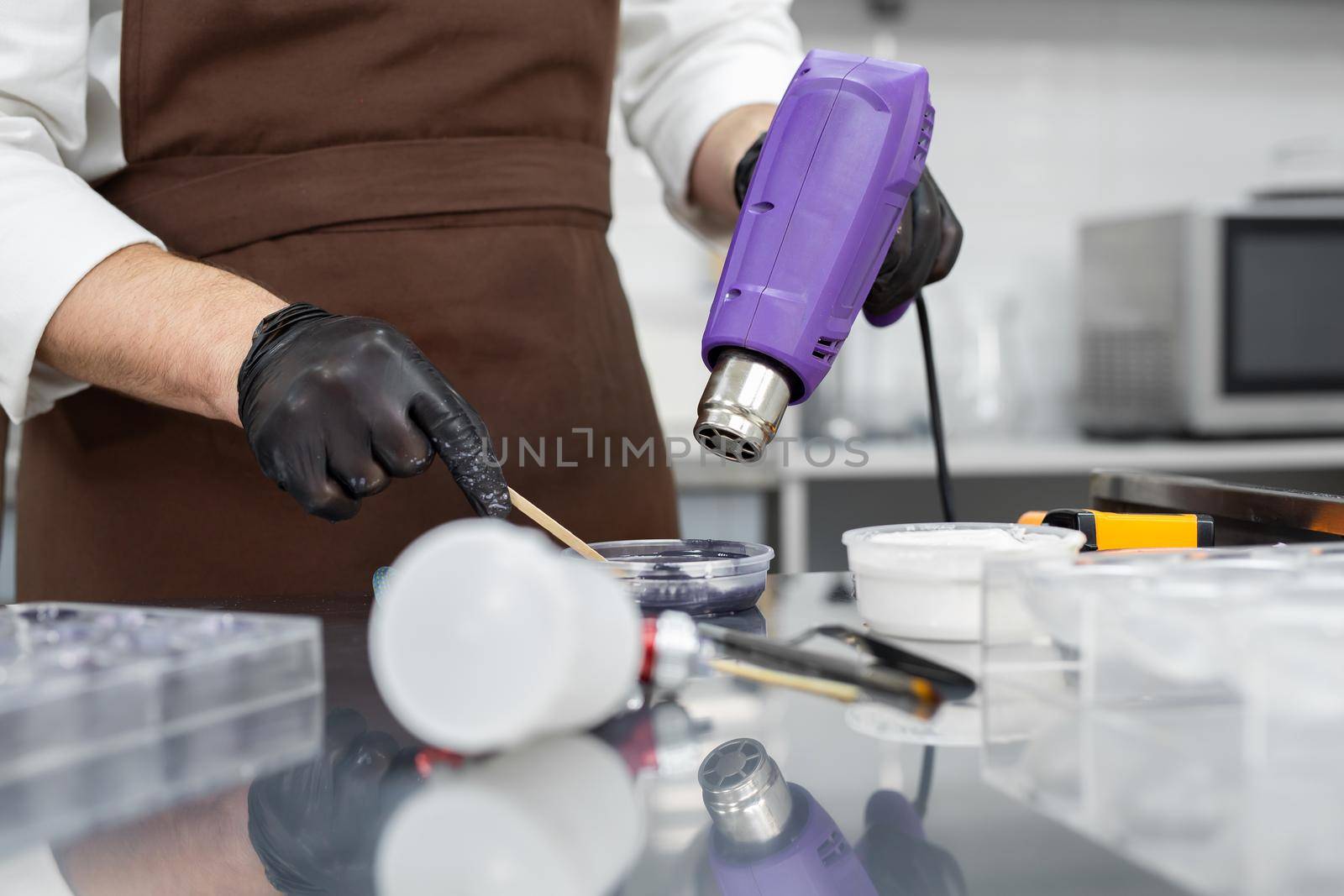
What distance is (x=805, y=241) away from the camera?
75 cm

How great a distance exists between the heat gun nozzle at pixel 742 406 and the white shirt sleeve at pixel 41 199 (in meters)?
0.40

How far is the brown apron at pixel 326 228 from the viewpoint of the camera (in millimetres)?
936

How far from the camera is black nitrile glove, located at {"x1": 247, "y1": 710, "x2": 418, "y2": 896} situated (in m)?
0.36

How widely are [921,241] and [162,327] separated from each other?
0.53 m

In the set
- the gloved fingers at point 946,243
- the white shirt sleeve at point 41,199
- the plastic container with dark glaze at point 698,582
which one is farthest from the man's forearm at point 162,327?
the gloved fingers at point 946,243

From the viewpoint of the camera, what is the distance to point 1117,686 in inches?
18.6

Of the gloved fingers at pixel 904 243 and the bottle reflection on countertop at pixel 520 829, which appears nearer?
the bottle reflection on countertop at pixel 520 829

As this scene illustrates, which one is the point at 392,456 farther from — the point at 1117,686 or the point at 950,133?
the point at 950,133

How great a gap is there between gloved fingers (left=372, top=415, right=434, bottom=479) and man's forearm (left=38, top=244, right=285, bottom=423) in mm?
132

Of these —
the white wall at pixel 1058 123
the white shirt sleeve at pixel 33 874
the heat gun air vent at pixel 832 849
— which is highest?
the white wall at pixel 1058 123

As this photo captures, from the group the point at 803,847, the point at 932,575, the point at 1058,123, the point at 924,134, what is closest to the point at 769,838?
the point at 803,847

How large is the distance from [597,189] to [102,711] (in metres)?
0.74

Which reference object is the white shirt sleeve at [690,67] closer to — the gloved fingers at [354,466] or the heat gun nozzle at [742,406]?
the heat gun nozzle at [742,406]

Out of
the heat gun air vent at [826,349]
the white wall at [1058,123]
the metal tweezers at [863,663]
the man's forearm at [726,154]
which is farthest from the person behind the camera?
the white wall at [1058,123]
